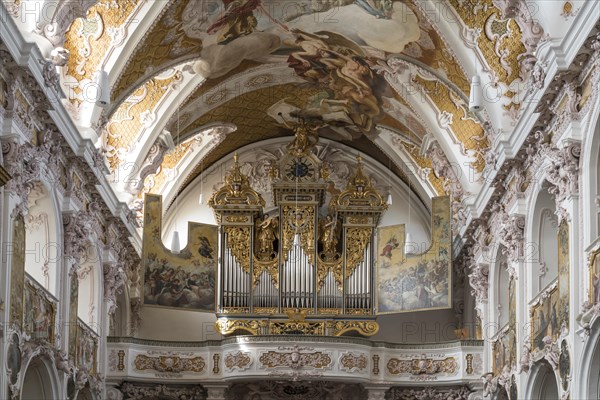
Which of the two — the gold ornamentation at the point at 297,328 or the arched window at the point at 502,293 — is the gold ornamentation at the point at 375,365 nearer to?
the gold ornamentation at the point at 297,328

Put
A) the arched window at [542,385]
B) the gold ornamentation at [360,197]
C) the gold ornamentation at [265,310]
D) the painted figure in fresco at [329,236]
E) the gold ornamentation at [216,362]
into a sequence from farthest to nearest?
1. the gold ornamentation at [360,197]
2. the painted figure in fresco at [329,236]
3. the gold ornamentation at [265,310]
4. the gold ornamentation at [216,362]
5. the arched window at [542,385]

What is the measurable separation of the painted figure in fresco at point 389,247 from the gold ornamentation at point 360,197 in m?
1.39

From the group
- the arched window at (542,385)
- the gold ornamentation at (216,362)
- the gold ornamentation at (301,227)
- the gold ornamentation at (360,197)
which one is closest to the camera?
the arched window at (542,385)

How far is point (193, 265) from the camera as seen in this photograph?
32.4m

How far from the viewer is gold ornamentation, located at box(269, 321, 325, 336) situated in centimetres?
3256

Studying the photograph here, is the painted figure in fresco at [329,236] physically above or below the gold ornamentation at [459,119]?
below

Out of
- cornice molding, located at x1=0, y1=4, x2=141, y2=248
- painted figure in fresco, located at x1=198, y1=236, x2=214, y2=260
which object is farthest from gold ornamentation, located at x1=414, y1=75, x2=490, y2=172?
cornice molding, located at x1=0, y1=4, x2=141, y2=248

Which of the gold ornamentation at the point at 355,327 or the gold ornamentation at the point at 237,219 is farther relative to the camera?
the gold ornamentation at the point at 237,219

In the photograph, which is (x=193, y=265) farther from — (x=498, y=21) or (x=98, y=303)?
(x=498, y=21)

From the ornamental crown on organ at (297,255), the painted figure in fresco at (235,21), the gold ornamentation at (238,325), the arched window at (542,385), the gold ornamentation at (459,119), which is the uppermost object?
the painted figure in fresco at (235,21)

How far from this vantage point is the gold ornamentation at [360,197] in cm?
3397

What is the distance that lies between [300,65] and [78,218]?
966 cm

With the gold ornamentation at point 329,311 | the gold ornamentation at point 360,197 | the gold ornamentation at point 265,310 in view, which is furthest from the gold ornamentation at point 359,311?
the gold ornamentation at point 360,197

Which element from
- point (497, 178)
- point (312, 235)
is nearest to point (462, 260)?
point (312, 235)
